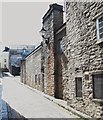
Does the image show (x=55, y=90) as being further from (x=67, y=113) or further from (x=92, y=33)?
(x=92, y=33)

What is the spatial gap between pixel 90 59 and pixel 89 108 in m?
1.75

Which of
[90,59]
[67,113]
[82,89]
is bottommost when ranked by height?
[67,113]

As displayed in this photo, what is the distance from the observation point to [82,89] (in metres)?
8.07

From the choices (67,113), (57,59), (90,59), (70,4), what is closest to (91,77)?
(90,59)

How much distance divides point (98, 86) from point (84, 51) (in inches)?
60.7

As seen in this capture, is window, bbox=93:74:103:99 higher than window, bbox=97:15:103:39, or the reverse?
window, bbox=97:15:103:39

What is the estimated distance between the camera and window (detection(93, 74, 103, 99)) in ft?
22.5

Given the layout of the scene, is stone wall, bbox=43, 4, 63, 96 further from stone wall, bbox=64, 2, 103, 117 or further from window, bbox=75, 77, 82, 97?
window, bbox=75, 77, 82, 97

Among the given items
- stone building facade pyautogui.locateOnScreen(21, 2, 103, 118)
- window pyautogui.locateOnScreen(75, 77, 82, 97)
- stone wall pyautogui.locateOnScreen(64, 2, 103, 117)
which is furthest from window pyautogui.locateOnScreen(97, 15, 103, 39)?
window pyautogui.locateOnScreen(75, 77, 82, 97)

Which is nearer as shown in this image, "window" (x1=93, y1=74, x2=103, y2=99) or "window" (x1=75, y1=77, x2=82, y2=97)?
"window" (x1=93, y1=74, x2=103, y2=99)

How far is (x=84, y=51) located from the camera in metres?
7.90

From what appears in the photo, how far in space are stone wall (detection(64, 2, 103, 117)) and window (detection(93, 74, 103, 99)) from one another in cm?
15

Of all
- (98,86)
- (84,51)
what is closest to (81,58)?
(84,51)

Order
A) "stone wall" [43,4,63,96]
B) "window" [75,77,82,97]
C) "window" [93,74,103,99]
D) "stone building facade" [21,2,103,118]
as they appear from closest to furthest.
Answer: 1. "window" [93,74,103,99]
2. "stone building facade" [21,2,103,118]
3. "window" [75,77,82,97]
4. "stone wall" [43,4,63,96]
